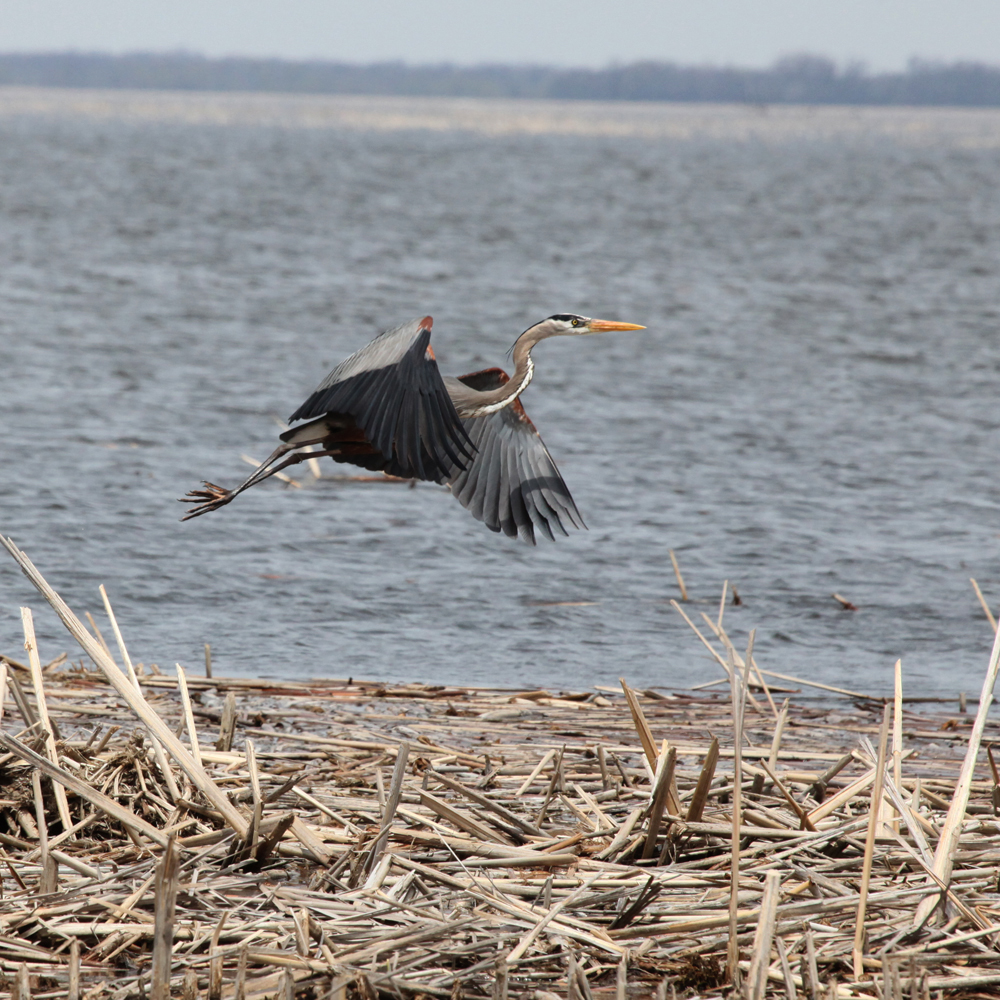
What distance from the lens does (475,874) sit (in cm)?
435

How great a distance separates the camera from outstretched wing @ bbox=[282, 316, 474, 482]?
589 cm

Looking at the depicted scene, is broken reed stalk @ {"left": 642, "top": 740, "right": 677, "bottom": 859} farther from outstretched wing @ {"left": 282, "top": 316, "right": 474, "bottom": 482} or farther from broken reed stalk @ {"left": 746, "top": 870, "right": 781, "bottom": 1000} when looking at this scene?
outstretched wing @ {"left": 282, "top": 316, "right": 474, "bottom": 482}

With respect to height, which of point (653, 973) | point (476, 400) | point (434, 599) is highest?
point (476, 400)

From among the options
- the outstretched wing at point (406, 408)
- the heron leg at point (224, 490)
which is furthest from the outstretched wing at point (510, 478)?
the outstretched wing at point (406, 408)

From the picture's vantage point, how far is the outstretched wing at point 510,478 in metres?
7.08

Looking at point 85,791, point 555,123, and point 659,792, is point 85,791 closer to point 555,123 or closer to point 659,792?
point 659,792

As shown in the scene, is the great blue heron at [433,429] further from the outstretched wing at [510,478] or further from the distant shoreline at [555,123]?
the distant shoreline at [555,123]

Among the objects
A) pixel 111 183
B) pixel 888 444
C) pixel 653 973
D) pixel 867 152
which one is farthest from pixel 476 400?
pixel 867 152

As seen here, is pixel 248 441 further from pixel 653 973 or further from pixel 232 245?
pixel 232 245

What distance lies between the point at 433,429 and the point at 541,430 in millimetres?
7913

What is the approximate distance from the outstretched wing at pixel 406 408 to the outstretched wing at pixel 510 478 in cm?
103

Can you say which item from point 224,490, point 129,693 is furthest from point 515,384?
point 129,693

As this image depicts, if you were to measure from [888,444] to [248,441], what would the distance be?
6168mm

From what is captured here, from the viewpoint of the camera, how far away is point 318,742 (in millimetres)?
5863
